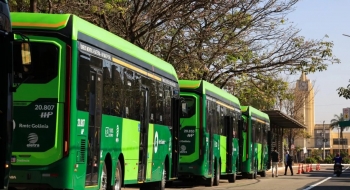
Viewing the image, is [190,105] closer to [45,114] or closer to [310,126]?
[45,114]

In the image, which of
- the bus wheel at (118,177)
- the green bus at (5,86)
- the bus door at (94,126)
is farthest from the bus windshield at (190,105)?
the green bus at (5,86)

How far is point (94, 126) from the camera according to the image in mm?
15156

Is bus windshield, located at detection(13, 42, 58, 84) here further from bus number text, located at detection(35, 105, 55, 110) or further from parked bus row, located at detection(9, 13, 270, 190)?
bus number text, located at detection(35, 105, 55, 110)

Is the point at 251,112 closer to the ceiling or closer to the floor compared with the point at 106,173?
closer to the ceiling

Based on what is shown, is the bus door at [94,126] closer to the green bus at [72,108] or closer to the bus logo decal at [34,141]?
the green bus at [72,108]

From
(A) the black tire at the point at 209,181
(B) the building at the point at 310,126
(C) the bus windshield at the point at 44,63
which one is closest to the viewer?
(C) the bus windshield at the point at 44,63

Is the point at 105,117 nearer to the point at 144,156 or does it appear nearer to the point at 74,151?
the point at 74,151

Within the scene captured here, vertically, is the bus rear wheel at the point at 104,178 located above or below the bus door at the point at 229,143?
below

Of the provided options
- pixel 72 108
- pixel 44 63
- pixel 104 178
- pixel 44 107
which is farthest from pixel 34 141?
pixel 104 178

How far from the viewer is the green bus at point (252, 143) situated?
124ft

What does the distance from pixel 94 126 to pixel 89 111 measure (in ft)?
1.30

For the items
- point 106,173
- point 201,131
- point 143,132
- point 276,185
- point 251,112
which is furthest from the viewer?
point 251,112

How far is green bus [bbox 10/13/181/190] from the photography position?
45.3 feet

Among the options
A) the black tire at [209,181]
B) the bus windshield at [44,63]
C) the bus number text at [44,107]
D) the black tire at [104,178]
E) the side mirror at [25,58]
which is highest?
the bus windshield at [44,63]
